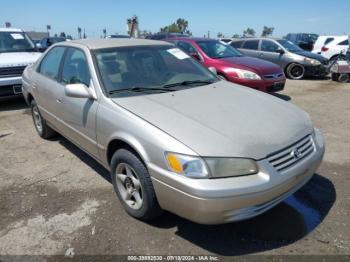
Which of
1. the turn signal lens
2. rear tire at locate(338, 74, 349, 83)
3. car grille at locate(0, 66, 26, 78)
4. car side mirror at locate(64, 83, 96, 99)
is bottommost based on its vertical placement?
rear tire at locate(338, 74, 349, 83)

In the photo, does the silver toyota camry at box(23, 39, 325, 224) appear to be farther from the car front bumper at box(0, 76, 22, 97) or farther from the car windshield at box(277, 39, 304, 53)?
the car windshield at box(277, 39, 304, 53)

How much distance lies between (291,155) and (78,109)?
2.25 meters

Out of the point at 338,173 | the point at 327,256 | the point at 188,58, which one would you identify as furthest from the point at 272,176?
the point at 188,58

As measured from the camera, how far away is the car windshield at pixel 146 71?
321cm

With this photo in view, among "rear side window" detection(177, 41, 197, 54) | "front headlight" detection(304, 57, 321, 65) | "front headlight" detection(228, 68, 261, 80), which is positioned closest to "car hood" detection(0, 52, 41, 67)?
"rear side window" detection(177, 41, 197, 54)

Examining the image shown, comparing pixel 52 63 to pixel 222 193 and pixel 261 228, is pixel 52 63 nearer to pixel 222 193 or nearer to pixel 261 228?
pixel 222 193

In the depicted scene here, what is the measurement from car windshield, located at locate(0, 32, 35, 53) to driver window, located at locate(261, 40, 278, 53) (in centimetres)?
815

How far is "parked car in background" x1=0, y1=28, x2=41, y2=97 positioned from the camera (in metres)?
6.69

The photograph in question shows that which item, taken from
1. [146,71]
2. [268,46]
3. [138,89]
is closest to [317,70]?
[268,46]

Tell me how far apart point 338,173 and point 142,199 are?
2563mm

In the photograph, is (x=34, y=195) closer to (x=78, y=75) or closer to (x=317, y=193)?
(x=78, y=75)

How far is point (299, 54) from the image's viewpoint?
11180mm

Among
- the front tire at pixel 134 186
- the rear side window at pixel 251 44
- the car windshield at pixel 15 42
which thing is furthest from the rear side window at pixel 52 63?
the rear side window at pixel 251 44

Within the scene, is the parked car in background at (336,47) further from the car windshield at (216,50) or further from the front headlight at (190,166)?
the front headlight at (190,166)
